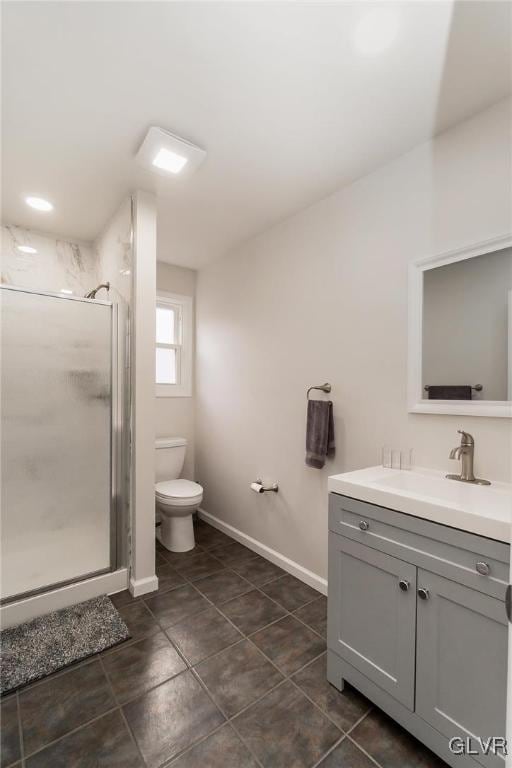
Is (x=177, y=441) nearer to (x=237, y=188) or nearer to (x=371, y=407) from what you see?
(x=371, y=407)

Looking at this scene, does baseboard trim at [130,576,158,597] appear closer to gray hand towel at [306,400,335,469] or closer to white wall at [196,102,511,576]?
white wall at [196,102,511,576]

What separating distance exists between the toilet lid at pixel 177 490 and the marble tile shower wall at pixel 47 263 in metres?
1.78

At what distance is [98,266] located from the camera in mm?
2982

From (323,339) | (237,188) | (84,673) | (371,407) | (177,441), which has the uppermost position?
(237,188)

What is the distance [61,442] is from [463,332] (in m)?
2.25

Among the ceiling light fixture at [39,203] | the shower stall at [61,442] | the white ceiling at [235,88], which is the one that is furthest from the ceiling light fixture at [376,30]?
the ceiling light fixture at [39,203]

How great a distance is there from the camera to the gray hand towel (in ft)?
6.87

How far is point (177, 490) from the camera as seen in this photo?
2.75 meters

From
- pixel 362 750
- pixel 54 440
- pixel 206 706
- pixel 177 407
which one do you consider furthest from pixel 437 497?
pixel 177 407

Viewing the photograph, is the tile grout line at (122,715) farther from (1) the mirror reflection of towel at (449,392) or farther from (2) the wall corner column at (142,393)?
(1) the mirror reflection of towel at (449,392)

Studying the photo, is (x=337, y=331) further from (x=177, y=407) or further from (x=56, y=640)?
(x=56, y=640)

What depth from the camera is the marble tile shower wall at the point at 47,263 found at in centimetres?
271

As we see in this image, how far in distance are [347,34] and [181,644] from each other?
8.65 ft

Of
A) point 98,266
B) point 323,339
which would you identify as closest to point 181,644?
point 323,339
